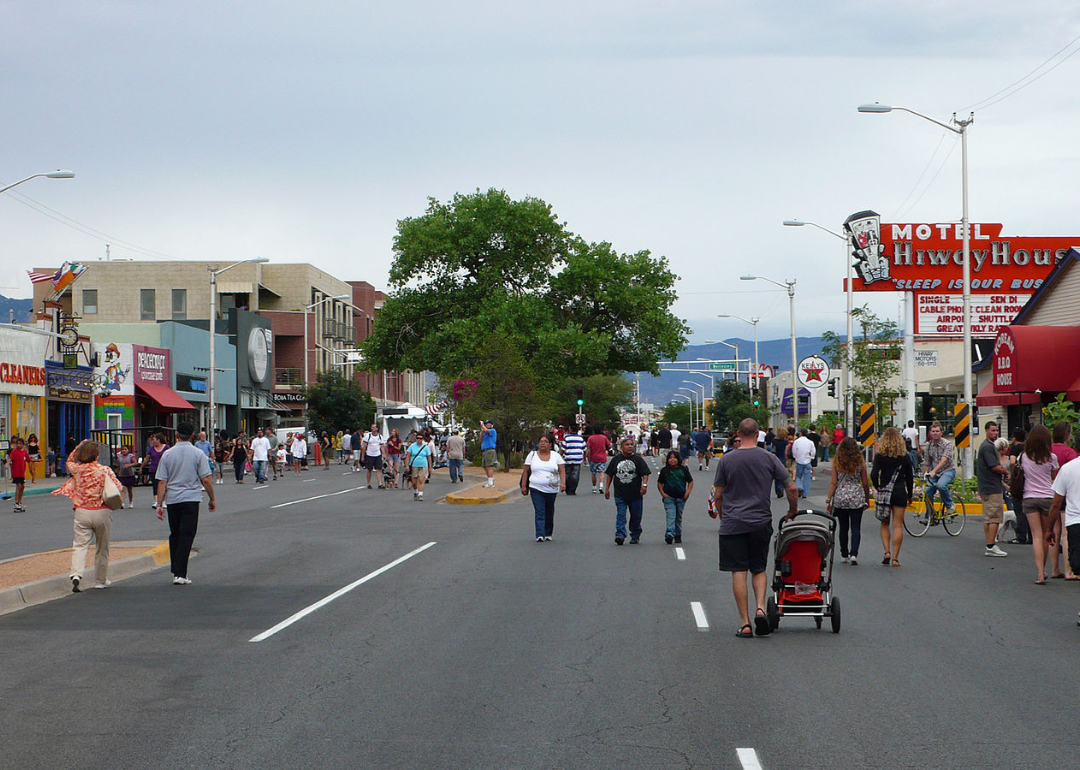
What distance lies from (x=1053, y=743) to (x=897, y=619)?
4.61 meters

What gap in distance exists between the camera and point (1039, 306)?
123 ft

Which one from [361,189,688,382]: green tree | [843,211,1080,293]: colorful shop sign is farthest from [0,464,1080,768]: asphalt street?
[361,189,688,382]: green tree

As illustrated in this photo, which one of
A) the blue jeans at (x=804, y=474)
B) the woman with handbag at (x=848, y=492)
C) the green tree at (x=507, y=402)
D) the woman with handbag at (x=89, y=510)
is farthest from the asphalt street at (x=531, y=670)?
the green tree at (x=507, y=402)

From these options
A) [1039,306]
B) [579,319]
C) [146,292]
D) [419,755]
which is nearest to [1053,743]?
[419,755]

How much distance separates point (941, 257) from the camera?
44.4 metres

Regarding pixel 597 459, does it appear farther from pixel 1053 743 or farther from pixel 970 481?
pixel 1053 743

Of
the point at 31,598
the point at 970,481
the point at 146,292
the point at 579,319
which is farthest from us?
the point at 146,292

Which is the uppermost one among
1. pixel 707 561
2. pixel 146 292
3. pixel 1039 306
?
pixel 146 292

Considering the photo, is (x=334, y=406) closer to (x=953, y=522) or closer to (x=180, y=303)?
(x=180, y=303)

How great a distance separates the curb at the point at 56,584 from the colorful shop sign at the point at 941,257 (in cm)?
3210

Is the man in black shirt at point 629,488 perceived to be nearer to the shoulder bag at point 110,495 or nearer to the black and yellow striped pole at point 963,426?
the shoulder bag at point 110,495

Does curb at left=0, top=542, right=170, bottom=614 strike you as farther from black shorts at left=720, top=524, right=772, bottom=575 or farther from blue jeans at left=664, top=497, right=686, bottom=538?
blue jeans at left=664, top=497, right=686, bottom=538

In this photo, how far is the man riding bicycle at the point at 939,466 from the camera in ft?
A: 65.7

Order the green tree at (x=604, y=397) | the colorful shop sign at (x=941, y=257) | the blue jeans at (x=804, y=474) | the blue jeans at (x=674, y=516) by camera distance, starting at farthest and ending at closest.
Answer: the green tree at (x=604, y=397), the colorful shop sign at (x=941, y=257), the blue jeans at (x=804, y=474), the blue jeans at (x=674, y=516)
